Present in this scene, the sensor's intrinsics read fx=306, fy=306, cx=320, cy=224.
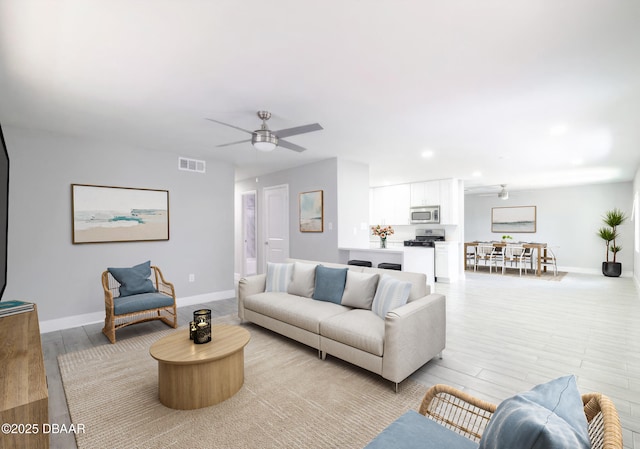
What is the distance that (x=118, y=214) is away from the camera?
440cm

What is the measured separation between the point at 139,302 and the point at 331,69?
327 centimetres

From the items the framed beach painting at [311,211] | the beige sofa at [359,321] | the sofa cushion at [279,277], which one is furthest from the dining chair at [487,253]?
the sofa cushion at [279,277]

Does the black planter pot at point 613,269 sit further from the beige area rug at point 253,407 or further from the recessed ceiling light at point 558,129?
the beige area rug at point 253,407

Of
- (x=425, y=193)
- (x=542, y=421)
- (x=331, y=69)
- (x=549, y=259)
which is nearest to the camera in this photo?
(x=542, y=421)

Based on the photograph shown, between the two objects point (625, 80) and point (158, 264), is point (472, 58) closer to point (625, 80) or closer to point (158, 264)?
point (625, 80)

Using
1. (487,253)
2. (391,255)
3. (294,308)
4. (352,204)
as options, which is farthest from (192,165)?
(487,253)

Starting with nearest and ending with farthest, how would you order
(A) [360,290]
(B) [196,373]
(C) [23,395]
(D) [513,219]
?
(C) [23,395] → (B) [196,373] → (A) [360,290] → (D) [513,219]

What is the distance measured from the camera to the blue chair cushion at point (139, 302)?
345cm

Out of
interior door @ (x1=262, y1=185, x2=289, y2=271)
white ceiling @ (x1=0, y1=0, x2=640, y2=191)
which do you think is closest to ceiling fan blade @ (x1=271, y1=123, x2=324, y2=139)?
white ceiling @ (x1=0, y1=0, x2=640, y2=191)

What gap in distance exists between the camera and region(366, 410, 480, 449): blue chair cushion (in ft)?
3.86

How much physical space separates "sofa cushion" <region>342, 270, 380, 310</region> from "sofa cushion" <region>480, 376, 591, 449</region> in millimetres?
2172

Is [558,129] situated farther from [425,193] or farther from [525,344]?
[425,193]

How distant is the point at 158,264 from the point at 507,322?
16.8 feet

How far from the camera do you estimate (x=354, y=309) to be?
324 centimetres
